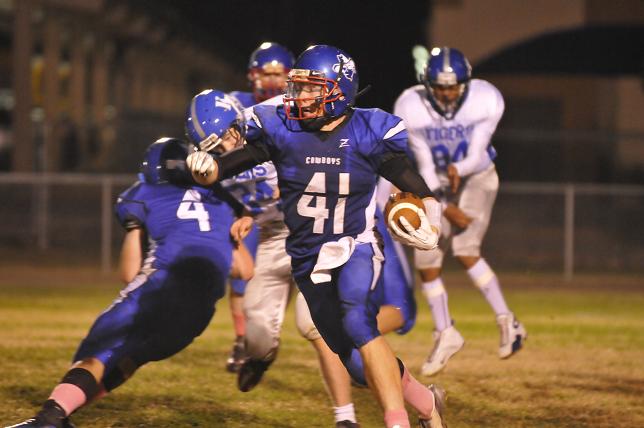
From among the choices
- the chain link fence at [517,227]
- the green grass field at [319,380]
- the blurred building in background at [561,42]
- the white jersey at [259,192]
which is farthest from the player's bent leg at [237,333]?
the blurred building in background at [561,42]

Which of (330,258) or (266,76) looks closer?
(330,258)

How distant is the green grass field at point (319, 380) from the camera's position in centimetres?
609

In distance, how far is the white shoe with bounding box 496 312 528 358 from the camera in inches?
303

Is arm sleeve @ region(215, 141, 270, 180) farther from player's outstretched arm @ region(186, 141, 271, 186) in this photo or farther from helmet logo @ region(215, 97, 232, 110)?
helmet logo @ region(215, 97, 232, 110)

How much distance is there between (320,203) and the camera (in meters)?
5.09

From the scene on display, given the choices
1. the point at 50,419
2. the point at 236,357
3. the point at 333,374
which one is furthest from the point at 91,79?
the point at 50,419

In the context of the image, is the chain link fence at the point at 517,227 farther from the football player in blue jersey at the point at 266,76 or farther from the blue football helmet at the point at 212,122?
the blue football helmet at the point at 212,122

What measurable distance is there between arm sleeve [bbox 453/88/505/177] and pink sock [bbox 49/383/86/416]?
129 inches

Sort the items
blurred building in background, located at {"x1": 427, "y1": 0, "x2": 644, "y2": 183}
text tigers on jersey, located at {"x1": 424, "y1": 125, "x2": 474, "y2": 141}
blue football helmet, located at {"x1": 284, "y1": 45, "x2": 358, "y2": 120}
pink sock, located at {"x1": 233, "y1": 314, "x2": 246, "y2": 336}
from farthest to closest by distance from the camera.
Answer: blurred building in background, located at {"x1": 427, "y1": 0, "x2": 644, "y2": 183} < pink sock, located at {"x1": 233, "y1": 314, "x2": 246, "y2": 336} < text tigers on jersey, located at {"x1": 424, "y1": 125, "x2": 474, "y2": 141} < blue football helmet, located at {"x1": 284, "y1": 45, "x2": 358, "y2": 120}

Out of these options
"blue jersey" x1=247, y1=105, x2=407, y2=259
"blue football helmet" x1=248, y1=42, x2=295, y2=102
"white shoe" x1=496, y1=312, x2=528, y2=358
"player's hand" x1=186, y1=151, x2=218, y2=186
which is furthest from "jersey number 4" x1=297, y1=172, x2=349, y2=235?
"white shoe" x1=496, y1=312, x2=528, y2=358

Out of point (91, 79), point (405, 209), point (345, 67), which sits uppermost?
point (91, 79)

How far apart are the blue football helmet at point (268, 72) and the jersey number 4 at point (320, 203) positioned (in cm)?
247

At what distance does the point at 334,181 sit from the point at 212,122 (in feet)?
3.16

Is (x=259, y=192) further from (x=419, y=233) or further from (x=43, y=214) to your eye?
(x=43, y=214)
